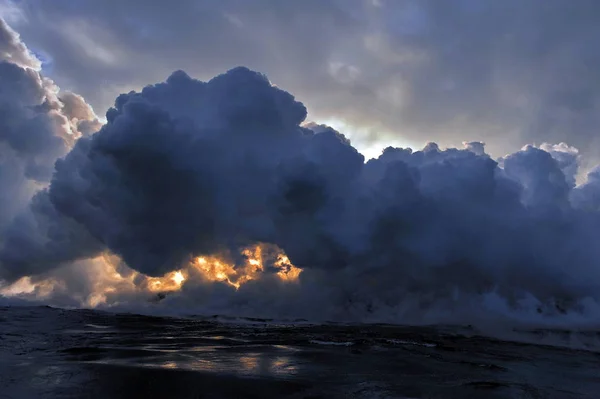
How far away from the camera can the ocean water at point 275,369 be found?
60.9 ft

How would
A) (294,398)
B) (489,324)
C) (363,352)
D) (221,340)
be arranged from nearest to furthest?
(294,398)
(363,352)
(221,340)
(489,324)

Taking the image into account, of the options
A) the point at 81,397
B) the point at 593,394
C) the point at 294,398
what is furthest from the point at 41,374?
the point at 593,394

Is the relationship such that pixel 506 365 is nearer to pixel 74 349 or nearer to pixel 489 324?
pixel 74 349

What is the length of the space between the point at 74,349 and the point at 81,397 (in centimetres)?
1417

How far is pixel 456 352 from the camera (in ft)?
114

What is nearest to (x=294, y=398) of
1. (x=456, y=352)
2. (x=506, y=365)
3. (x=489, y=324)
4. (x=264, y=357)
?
(x=264, y=357)

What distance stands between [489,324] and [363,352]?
40.8 metres

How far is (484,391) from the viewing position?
20.3 metres

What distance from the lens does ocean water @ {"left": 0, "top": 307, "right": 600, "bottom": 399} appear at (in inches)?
731

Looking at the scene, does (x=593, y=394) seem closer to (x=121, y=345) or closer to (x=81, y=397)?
(x=81, y=397)

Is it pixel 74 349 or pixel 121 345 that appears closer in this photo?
pixel 74 349

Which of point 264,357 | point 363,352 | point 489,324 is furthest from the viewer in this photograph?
point 489,324

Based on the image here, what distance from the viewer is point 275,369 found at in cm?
2370

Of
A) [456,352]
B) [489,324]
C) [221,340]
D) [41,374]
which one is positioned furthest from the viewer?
[489,324]
